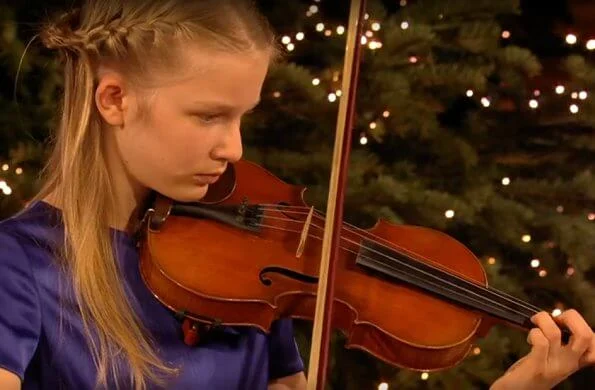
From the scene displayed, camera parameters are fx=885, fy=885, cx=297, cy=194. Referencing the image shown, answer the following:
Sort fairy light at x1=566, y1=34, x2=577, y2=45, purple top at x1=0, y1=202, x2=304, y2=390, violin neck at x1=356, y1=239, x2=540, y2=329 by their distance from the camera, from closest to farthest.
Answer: purple top at x1=0, y1=202, x2=304, y2=390
violin neck at x1=356, y1=239, x2=540, y2=329
fairy light at x1=566, y1=34, x2=577, y2=45

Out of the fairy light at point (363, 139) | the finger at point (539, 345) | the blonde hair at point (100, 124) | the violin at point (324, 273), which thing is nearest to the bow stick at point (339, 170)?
the violin at point (324, 273)

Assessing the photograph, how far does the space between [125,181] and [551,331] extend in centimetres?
48

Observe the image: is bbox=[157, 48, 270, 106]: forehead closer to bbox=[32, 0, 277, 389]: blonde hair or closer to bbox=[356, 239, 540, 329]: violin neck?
bbox=[32, 0, 277, 389]: blonde hair

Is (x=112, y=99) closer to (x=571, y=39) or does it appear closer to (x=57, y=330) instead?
(x=57, y=330)

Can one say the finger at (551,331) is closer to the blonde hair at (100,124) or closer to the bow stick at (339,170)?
the bow stick at (339,170)

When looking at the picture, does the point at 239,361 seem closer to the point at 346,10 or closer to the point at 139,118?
the point at 139,118

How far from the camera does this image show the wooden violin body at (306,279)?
0.94m

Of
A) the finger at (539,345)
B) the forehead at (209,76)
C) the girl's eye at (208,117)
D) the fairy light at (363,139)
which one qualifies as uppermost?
the fairy light at (363,139)

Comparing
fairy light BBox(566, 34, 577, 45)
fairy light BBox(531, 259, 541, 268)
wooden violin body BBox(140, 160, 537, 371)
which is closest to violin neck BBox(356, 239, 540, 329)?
wooden violin body BBox(140, 160, 537, 371)

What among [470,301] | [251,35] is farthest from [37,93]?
[470,301]

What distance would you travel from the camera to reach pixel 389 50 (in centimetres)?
149

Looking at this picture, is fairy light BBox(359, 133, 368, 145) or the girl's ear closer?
the girl's ear

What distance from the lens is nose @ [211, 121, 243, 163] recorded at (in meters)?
0.93

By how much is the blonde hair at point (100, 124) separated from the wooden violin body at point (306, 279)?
48mm
